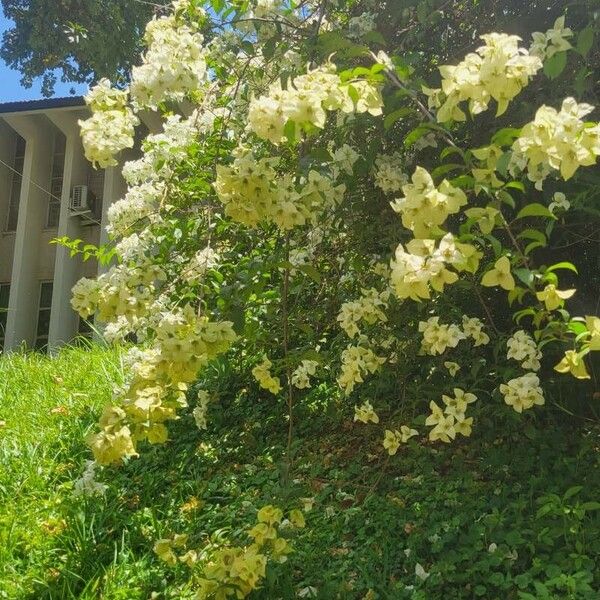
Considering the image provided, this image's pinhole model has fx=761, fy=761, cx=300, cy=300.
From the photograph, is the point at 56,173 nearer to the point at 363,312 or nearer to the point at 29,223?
the point at 29,223

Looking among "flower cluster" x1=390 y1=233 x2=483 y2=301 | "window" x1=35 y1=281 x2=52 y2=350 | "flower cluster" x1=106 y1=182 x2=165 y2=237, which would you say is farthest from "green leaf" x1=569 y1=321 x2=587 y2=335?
"window" x1=35 y1=281 x2=52 y2=350

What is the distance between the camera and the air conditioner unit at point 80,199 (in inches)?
432

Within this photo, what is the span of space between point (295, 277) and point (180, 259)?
0.69 metres

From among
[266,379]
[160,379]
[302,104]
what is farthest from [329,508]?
[302,104]

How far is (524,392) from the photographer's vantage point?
102 inches

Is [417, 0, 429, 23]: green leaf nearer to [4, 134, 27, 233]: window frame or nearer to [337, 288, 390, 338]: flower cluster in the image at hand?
[337, 288, 390, 338]: flower cluster

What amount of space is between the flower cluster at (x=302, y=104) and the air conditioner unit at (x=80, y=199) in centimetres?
945

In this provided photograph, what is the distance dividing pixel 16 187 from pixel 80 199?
88.6 inches

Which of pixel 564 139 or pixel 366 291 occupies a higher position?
pixel 564 139

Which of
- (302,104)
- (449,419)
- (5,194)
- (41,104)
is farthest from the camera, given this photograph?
(5,194)

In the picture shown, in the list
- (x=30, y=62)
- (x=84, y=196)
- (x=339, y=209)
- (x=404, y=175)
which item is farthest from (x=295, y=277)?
(x=30, y=62)

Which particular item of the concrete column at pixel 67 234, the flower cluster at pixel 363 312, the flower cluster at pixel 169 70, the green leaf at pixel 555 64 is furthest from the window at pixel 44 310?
the green leaf at pixel 555 64

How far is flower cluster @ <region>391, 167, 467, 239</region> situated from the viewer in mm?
1833

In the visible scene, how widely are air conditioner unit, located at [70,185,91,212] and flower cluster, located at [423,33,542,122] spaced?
31.9ft
